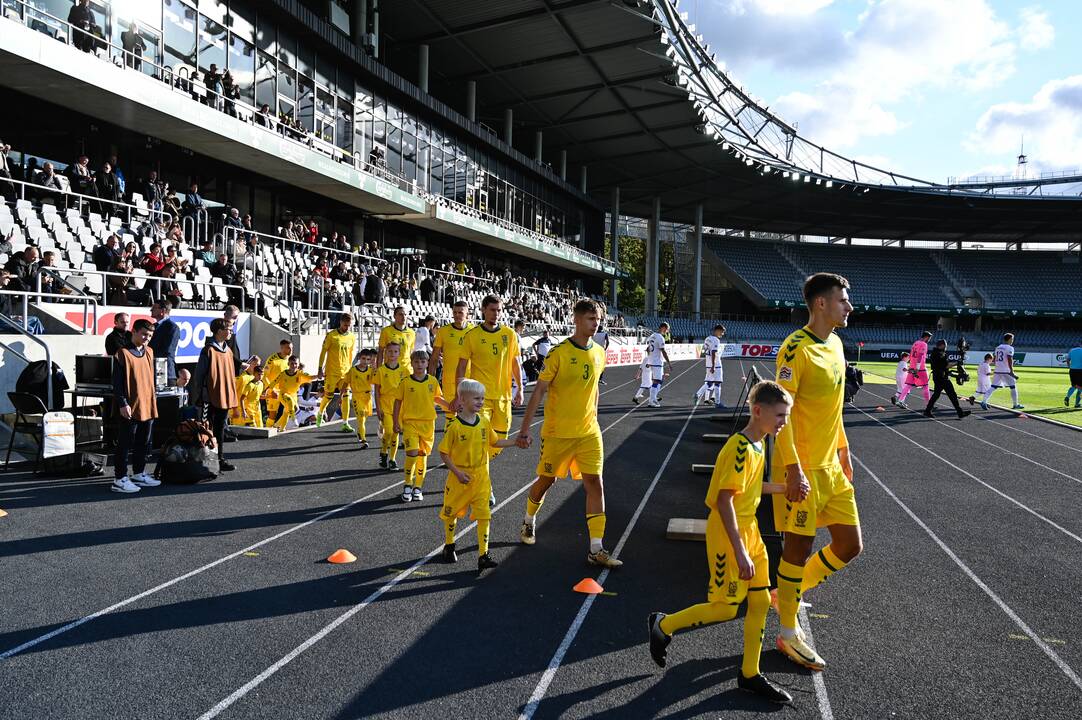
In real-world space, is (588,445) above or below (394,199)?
below

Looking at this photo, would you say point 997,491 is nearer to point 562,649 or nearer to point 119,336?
point 562,649

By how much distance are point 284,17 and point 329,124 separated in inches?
161

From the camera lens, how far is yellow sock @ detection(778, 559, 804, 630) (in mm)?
3982

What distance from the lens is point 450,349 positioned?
8000 mm

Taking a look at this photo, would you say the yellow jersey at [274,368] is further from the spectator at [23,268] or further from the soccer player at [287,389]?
the spectator at [23,268]

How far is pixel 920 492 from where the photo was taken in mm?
8828

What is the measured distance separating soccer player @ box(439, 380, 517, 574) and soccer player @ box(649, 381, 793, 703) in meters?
2.20

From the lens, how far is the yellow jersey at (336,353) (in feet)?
37.7

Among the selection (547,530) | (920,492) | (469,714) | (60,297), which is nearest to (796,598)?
(469,714)

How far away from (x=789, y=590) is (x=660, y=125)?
136ft

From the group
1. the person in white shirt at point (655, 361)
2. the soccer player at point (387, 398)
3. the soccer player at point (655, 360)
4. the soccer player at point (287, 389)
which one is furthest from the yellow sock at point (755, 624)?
the soccer player at point (655, 360)

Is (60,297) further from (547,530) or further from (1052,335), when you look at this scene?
(1052,335)

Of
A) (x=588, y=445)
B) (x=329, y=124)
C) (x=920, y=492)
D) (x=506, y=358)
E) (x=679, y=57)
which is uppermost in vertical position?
(x=679, y=57)

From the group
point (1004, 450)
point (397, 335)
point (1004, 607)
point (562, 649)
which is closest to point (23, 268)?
point (397, 335)
